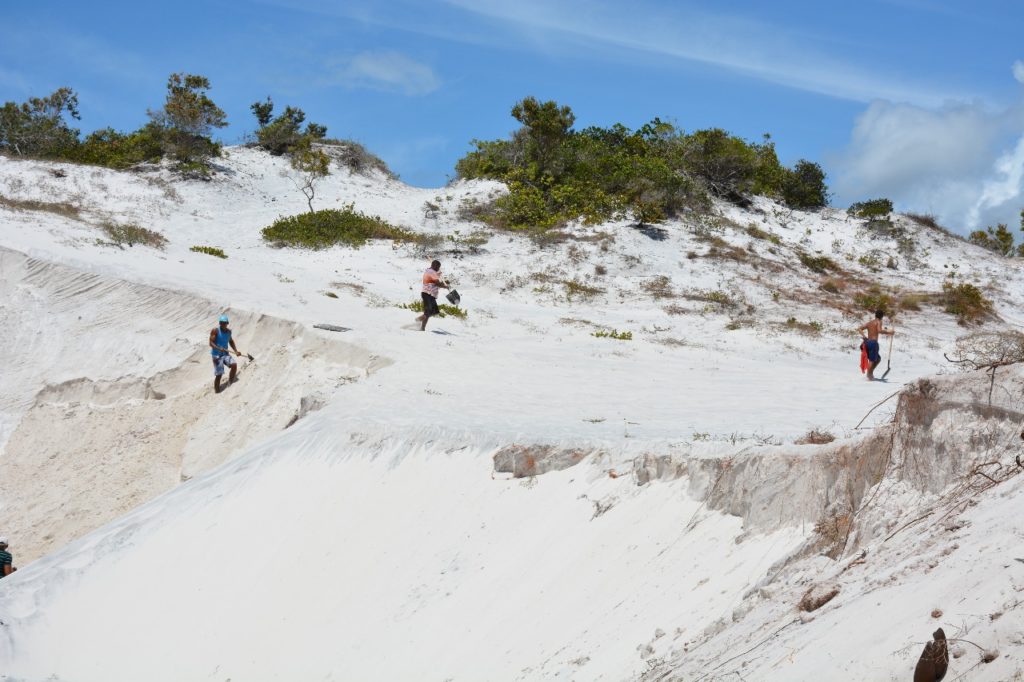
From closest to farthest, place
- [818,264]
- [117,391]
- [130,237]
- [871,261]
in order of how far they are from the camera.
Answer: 1. [117,391]
2. [130,237]
3. [818,264]
4. [871,261]

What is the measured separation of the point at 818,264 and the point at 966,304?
Answer: 6009mm

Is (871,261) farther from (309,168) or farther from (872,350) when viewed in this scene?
(309,168)

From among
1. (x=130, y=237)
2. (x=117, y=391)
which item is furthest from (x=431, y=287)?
(x=130, y=237)

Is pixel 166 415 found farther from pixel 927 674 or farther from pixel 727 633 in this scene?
pixel 927 674

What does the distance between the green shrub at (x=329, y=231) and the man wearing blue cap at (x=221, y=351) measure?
14793 mm

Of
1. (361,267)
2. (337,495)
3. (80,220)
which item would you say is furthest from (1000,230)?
(337,495)

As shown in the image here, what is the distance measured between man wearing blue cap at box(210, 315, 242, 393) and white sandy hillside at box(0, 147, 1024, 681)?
0.34 metres

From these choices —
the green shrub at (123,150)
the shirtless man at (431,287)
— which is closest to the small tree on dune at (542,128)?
the green shrub at (123,150)

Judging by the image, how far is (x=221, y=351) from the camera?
16.7m

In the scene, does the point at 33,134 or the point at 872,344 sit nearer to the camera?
the point at 872,344

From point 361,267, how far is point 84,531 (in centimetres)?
1535

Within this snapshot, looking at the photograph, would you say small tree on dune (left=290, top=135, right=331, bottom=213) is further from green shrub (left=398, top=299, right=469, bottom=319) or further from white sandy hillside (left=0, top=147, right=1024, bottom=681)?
green shrub (left=398, top=299, right=469, bottom=319)

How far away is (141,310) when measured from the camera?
19391 mm

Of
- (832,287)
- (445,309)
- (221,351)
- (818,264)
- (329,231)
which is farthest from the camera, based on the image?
(818,264)
